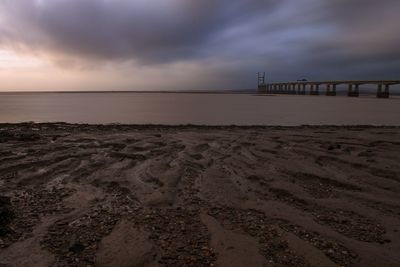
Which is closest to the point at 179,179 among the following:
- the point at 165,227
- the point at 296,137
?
the point at 165,227

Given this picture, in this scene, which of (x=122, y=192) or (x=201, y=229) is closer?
(x=201, y=229)

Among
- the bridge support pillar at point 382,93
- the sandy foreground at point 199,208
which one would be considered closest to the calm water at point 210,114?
the sandy foreground at point 199,208

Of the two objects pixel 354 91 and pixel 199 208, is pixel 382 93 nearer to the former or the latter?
pixel 354 91

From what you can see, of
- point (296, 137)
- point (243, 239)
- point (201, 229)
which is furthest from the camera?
point (296, 137)

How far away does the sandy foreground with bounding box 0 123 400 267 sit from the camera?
3.53 m

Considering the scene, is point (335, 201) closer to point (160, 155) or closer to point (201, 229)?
point (201, 229)

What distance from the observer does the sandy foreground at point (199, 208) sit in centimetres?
353

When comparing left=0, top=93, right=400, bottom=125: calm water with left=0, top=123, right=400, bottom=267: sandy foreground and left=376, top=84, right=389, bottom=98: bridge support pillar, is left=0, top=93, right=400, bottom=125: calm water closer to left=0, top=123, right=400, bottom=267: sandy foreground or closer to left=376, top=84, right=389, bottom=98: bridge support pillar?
left=0, top=123, right=400, bottom=267: sandy foreground

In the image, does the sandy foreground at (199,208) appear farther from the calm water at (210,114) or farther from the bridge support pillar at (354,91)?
the bridge support pillar at (354,91)

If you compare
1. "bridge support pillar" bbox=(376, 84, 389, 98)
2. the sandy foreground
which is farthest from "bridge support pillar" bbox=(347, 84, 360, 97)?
the sandy foreground

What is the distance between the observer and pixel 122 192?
223 inches

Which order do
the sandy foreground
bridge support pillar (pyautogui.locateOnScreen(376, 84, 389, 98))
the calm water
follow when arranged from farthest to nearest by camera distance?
1. bridge support pillar (pyautogui.locateOnScreen(376, 84, 389, 98))
2. the calm water
3. the sandy foreground

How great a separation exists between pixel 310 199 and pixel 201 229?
85.4 inches

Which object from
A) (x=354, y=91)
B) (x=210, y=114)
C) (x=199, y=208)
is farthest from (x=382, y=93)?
(x=199, y=208)
